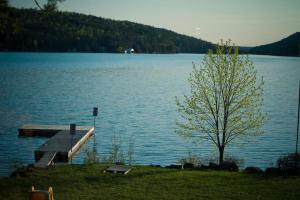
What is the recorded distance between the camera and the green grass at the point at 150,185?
1347 cm

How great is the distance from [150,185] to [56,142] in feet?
60.6

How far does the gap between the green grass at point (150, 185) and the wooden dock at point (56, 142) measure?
6.96 metres

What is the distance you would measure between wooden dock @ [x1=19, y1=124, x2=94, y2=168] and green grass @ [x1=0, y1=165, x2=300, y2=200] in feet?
22.8

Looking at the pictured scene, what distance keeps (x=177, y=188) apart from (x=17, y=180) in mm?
5632

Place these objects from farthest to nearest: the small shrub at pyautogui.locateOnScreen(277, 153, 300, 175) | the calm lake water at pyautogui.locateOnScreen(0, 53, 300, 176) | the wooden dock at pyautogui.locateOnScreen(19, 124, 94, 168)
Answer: the calm lake water at pyautogui.locateOnScreen(0, 53, 300, 176)
the wooden dock at pyautogui.locateOnScreen(19, 124, 94, 168)
the small shrub at pyautogui.locateOnScreen(277, 153, 300, 175)

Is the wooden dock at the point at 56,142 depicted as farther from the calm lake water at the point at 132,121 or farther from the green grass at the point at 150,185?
the green grass at the point at 150,185

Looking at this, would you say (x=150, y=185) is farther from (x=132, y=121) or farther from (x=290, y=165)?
(x=132, y=121)

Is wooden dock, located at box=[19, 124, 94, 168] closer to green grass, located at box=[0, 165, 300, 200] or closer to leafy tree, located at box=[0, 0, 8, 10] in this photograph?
green grass, located at box=[0, 165, 300, 200]

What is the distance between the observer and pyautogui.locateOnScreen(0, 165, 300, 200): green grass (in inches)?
530

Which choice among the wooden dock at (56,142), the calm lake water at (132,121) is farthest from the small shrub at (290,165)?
the wooden dock at (56,142)

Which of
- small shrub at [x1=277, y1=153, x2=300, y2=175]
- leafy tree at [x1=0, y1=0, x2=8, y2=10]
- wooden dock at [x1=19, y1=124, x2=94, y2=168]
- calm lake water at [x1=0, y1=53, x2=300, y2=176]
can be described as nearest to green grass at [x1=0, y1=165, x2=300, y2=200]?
small shrub at [x1=277, y1=153, x2=300, y2=175]

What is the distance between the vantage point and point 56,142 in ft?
104

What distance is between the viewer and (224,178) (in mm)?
15711

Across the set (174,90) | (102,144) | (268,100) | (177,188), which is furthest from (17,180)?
(174,90)
